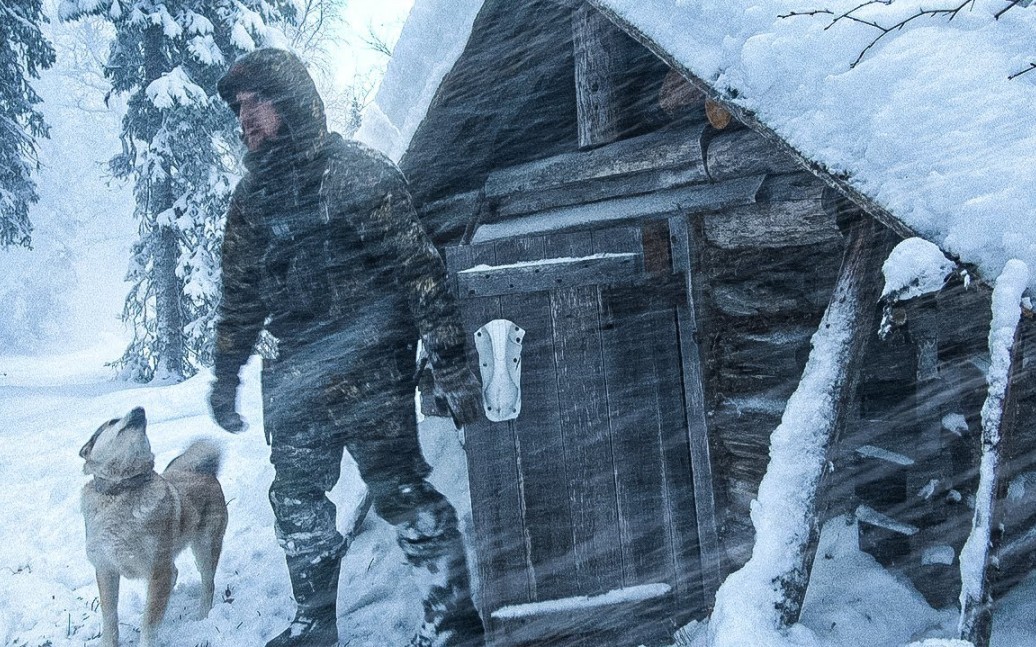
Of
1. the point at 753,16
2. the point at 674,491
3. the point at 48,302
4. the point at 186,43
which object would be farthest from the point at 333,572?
the point at 48,302

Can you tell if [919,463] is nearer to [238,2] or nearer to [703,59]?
[703,59]

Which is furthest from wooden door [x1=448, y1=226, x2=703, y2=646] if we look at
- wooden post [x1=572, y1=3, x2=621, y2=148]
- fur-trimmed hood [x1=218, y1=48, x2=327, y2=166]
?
fur-trimmed hood [x1=218, y1=48, x2=327, y2=166]

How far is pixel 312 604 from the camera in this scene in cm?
328

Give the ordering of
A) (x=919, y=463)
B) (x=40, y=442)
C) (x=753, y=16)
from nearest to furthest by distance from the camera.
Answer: (x=753, y=16) < (x=919, y=463) < (x=40, y=442)

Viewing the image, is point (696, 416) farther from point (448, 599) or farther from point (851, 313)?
point (448, 599)

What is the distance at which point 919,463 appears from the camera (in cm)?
310

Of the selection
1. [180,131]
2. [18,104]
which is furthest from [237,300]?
[18,104]

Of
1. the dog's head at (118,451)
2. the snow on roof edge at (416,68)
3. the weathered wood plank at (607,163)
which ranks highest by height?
the snow on roof edge at (416,68)

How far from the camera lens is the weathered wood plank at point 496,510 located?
10.4ft

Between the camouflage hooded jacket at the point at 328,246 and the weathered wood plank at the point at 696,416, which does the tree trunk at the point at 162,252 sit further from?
the weathered wood plank at the point at 696,416

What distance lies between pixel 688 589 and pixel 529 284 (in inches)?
65.2

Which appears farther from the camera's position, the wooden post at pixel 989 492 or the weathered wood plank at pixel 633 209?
the weathered wood plank at pixel 633 209

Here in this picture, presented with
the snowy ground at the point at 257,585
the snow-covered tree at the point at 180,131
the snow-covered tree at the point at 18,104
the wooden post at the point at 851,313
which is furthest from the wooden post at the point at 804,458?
the snow-covered tree at the point at 18,104

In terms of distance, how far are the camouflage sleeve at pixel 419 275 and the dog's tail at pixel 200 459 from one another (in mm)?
1993
